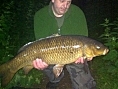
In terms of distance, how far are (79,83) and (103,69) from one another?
32.9 inches

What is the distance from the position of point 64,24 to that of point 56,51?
602 mm

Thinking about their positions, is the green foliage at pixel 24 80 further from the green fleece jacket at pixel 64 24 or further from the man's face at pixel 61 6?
the man's face at pixel 61 6

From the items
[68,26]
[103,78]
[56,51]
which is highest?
[68,26]

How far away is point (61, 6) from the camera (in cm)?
295

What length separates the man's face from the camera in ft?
9.65

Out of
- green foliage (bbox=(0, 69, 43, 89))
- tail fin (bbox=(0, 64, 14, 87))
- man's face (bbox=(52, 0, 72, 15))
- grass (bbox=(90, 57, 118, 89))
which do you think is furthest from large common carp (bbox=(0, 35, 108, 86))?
grass (bbox=(90, 57, 118, 89))

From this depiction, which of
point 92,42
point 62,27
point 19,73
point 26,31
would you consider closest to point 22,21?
point 26,31

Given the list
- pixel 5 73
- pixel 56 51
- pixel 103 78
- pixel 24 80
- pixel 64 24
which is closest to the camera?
pixel 56 51

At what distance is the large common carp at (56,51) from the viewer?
105 inches

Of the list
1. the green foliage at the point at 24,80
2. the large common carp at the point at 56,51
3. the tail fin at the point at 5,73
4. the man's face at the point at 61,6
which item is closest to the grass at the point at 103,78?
the green foliage at the point at 24,80

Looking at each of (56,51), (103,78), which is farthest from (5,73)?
(103,78)

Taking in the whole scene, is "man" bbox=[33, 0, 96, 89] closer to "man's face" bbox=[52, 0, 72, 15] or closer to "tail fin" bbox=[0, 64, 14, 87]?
"man's face" bbox=[52, 0, 72, 15]

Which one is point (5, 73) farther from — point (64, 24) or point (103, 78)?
point (103, 78)

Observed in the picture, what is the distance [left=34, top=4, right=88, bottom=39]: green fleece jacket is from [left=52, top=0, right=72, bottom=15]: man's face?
134 millimetres
